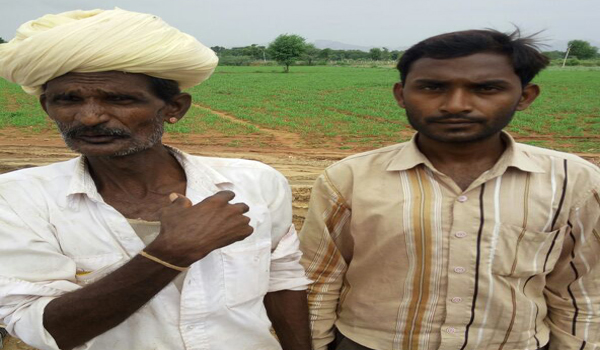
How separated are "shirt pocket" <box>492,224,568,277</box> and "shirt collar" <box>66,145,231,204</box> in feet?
3.08

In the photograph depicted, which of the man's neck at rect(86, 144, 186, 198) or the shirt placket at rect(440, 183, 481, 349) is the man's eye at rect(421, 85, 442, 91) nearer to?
the shirt placket at rect(440, 183, 481, 349)

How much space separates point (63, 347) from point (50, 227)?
36 cm

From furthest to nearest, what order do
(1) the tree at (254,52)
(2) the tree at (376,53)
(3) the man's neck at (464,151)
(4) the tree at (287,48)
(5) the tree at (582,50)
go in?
(1) the tree at (254,52), (2) the tree at (376,53), (5) the tree at (582,50), (4) the tree at (287,48), (3) the man's neck at (464,151)

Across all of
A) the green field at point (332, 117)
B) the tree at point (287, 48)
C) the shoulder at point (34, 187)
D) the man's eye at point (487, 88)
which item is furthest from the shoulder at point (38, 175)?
the tree at point (287, 48)

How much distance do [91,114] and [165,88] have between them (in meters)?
0.28

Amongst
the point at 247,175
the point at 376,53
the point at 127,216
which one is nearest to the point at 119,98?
the point at 127,216

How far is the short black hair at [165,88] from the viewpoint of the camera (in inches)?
67.6

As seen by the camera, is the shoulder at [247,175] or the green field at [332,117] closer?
the shoulder at [247,175]

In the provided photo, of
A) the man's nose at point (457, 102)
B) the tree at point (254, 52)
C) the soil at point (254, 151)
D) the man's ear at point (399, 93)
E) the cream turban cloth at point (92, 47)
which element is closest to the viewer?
the cream turban cloth at point (92, 47)

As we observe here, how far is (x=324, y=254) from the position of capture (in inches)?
76.9

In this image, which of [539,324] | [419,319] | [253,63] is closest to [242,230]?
[419,319]

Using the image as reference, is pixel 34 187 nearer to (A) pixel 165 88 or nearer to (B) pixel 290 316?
(A) pixel 165 88

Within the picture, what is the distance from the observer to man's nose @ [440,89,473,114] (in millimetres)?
1649

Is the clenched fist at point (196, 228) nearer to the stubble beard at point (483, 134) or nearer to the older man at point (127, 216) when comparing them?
the older man at point (127, 216)
